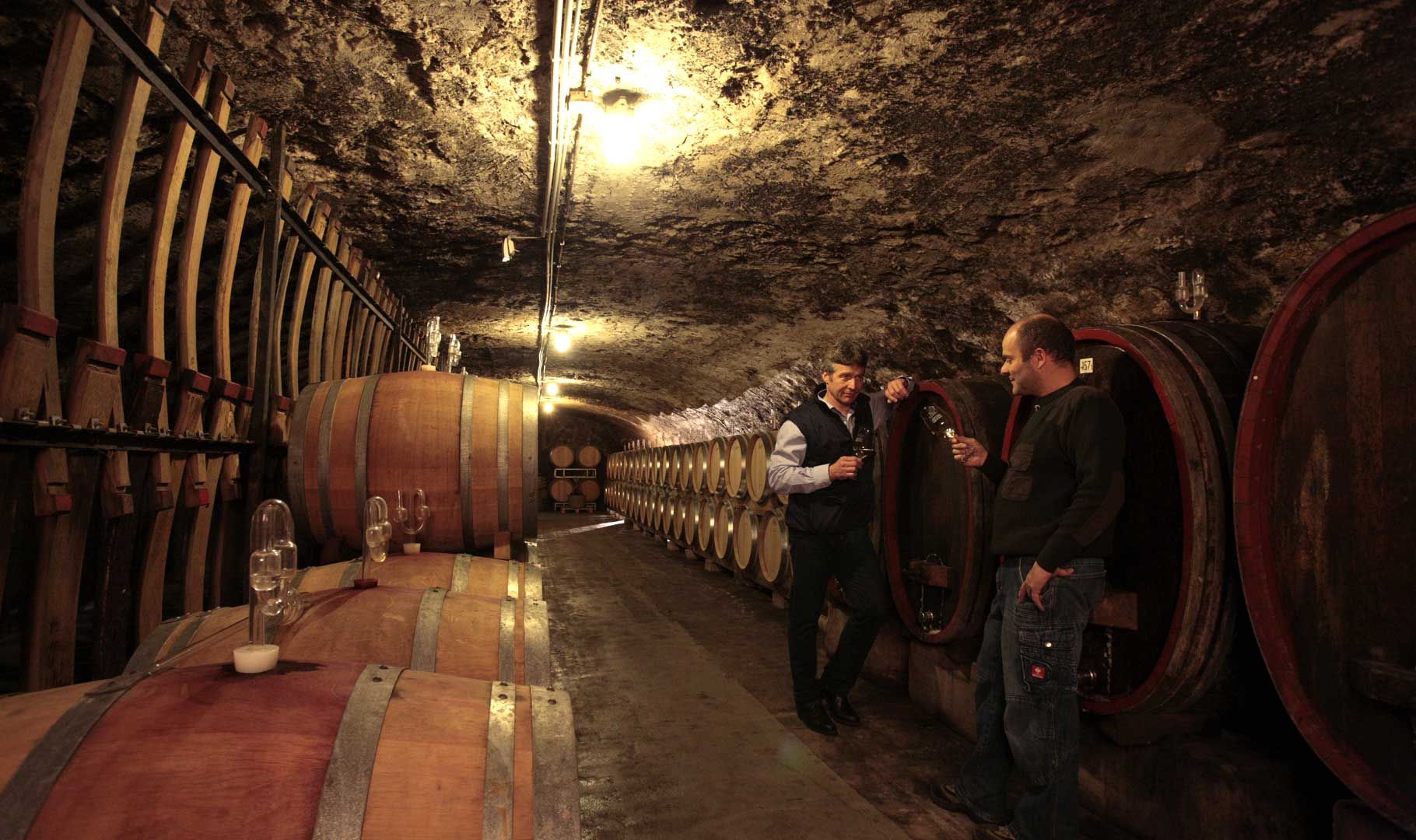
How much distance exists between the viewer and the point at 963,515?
2.93 meters

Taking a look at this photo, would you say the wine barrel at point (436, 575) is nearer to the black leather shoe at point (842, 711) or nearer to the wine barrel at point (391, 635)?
the wine barrel at point (391, 635)

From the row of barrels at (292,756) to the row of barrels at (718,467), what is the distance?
3.43 meters

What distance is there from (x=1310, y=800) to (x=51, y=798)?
8.77 feet

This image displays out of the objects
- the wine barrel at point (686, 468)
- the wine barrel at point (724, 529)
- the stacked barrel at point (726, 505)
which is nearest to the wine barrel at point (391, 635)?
the stacked barrel at point (726, 505)

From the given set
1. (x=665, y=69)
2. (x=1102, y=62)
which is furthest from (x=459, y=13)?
(x=1102, y=62)

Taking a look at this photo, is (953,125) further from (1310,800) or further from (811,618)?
(1310,800)

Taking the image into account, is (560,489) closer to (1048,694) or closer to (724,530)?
(724,530)

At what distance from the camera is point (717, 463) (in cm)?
644

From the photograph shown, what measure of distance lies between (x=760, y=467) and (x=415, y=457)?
293cm

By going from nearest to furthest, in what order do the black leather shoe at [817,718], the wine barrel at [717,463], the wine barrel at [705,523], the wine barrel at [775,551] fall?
the black leather shoe at [817,718]
the wine barrel at [775,551]
the wine barrel at [717,463]
the wine barrel at [705,523]

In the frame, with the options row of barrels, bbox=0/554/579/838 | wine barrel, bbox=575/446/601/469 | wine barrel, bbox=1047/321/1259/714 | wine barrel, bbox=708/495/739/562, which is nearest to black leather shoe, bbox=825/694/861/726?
wine barrel, bbox=1047/321/1259/714

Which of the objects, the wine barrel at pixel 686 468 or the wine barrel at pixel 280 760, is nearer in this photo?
the wine barrel at pixel 280 760

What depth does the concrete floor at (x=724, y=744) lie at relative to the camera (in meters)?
2.27

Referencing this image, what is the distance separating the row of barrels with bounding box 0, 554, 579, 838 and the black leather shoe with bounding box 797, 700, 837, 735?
200cm
